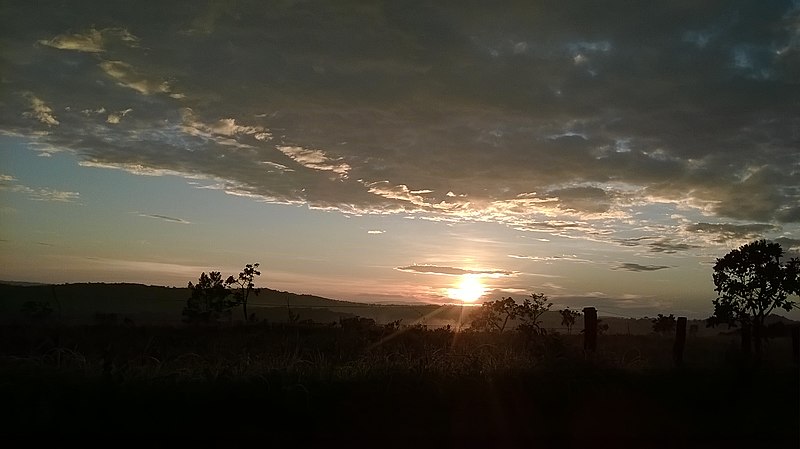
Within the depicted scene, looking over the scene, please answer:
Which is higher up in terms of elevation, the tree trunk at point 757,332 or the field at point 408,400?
the tree trunk at point 757,332

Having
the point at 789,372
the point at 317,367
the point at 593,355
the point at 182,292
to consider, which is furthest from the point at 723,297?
the point at 182,292

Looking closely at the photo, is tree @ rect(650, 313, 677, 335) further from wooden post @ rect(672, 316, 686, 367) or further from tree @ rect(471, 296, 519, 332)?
wooden post @ rect(672, 316, 686, 367)

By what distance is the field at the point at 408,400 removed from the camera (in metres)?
7.89

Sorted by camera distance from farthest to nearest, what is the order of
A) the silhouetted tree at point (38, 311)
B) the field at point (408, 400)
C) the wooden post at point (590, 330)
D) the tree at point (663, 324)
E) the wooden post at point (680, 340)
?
the tree at point (663, 324) < the silhouetted tree at point (38, 311) < the wooden post at point (680, 340) < the wooden post at point (590, 330) < the field at point (408, 400)

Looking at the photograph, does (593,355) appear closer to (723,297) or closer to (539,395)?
(539,395)

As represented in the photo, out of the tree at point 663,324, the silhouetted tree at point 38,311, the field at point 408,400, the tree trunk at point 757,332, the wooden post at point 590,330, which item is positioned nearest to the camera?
the field at point 408,400

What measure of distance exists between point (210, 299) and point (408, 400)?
43172 mm

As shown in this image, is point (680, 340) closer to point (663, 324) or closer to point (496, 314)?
point (496, 314)

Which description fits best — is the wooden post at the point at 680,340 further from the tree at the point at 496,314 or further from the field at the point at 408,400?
the tree at the point at 496,314

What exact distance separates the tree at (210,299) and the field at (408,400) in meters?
38.0

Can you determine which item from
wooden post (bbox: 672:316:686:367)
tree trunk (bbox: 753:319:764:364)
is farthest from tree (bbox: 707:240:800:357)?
wooden post (bbox: 672:316:686:367)

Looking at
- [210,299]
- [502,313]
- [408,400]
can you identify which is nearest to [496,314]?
[502,313]

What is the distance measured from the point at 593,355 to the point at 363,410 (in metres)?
5.47

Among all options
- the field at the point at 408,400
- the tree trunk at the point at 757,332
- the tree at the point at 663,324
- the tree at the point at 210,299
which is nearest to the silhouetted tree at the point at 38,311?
the tree at the point at 210,299
